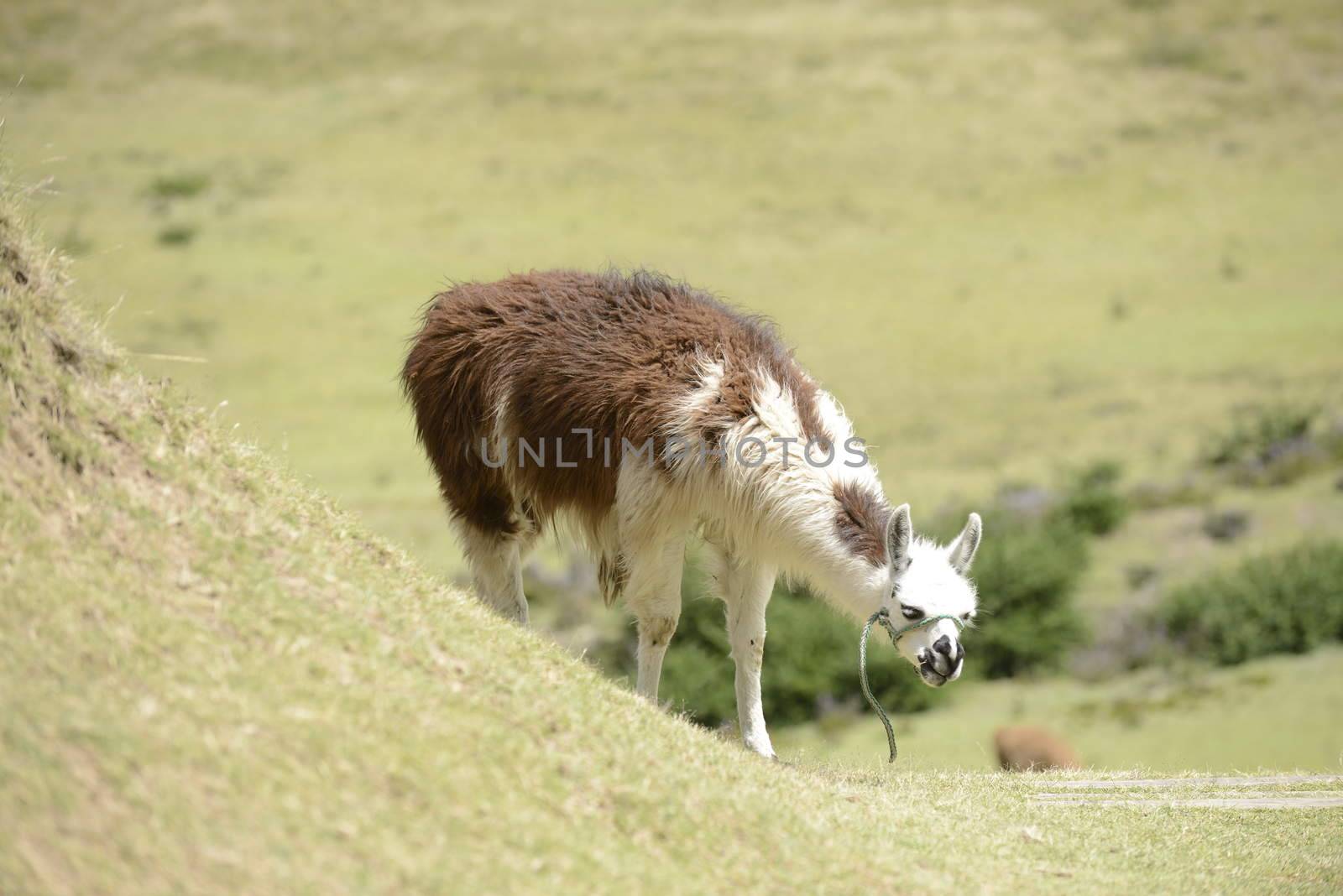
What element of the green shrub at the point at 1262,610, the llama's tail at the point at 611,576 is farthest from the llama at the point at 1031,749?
the green shrub at the point at 1262,610

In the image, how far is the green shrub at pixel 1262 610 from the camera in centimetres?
2056

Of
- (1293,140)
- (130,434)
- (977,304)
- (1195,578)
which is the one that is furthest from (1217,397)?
(130,434)

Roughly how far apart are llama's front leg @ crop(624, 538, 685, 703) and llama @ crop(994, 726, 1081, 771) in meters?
6.31

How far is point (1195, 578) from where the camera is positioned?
23156 mm

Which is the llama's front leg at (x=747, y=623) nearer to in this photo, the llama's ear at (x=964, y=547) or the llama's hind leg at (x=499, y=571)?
the llama's ear at (x=964, y=547)

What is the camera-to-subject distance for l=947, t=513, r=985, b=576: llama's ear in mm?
7887

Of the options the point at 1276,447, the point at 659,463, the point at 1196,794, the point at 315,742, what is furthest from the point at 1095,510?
the point at 315,742

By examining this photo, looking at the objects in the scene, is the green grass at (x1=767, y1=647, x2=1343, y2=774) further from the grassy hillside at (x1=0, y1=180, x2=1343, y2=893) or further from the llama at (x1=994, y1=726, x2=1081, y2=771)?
the grassy hillside at (x1=0, y1=180, x2=1343, y2=893)

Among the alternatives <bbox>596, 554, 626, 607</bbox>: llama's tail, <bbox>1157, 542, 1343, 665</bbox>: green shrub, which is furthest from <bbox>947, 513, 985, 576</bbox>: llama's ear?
<bbox>1157, 542, 1343, 665</bbox>: green shrub

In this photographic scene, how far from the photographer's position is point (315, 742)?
5422 mm

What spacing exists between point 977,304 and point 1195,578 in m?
24.6

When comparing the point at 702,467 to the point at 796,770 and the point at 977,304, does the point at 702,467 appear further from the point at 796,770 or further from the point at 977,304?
the point at 977,304

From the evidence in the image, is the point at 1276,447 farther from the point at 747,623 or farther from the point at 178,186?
the point at 178,186

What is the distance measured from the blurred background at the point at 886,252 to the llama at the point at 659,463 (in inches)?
83.1
